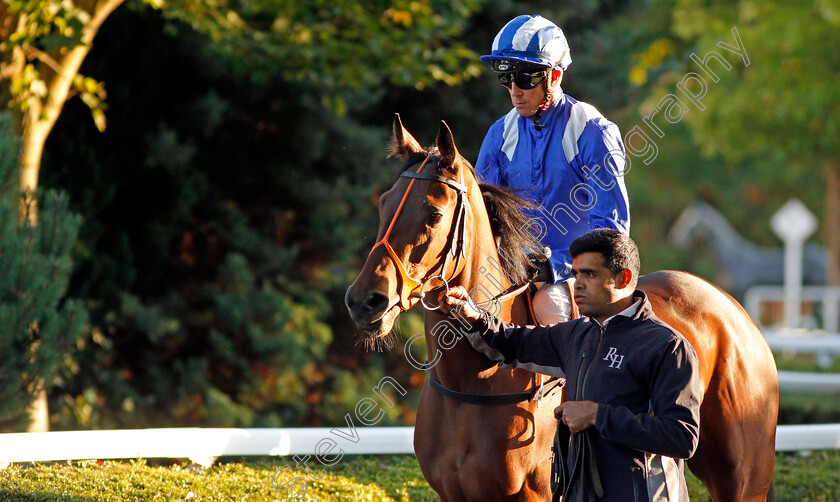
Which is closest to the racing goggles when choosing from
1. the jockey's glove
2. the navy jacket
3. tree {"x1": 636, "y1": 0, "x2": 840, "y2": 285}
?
the jockey's glove

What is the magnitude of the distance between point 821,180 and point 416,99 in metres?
20.5

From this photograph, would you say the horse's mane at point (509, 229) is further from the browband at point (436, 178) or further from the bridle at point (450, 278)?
the browband at point (436, 178)

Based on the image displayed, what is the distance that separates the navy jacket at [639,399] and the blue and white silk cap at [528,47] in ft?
4.06

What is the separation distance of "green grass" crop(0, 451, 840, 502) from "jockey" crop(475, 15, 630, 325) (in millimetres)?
1580

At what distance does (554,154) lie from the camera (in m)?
3.71

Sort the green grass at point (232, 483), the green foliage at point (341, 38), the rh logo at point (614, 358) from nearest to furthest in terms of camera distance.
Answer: the rh logo at point (614, 358)
the green grass at point (232, 483)
the green foliage at point (341, 38)

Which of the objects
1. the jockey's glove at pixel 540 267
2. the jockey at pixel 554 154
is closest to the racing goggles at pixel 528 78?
the jockey at pixel 554 154

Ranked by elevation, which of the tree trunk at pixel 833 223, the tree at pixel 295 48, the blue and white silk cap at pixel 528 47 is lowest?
the tree trunk at pixel 833 223

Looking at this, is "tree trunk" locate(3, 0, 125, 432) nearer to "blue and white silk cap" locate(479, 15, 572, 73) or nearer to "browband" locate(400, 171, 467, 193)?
"blue and white silk cap" locate(479, 15, 572, 73)

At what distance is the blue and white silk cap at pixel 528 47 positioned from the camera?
11.7 feet

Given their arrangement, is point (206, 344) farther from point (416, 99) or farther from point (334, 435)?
point (334, 435)

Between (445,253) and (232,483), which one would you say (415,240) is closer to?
(445,253)

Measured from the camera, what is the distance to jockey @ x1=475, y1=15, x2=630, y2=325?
356cm

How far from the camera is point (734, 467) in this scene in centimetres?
376
